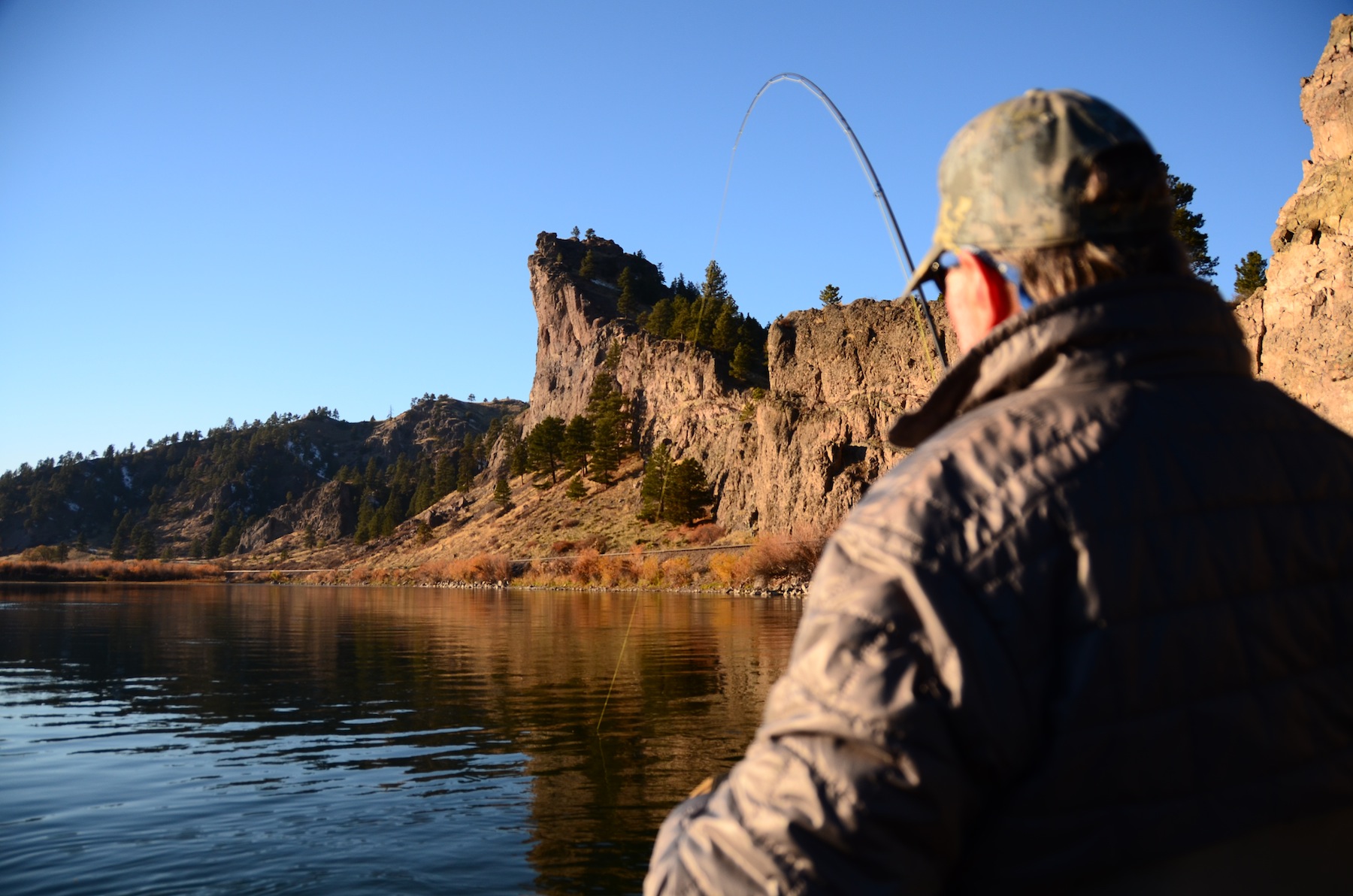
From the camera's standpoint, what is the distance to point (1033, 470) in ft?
3.92

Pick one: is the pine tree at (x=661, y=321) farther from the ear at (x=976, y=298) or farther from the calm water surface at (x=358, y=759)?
the ear at (x=976, y=298)

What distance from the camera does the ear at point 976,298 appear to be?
1508 mm

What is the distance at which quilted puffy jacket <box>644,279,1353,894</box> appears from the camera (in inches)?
44.6

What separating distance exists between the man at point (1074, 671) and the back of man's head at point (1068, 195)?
0.12m

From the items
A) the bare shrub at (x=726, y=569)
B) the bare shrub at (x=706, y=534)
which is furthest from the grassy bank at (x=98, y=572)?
the bare shrub at (x=726, y=569)

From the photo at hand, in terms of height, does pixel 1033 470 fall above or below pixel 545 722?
above

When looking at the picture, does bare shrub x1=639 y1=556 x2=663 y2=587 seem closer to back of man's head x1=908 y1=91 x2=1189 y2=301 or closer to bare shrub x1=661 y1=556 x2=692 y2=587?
bare shrub x1=661 y1=556 x2=692 y2=587

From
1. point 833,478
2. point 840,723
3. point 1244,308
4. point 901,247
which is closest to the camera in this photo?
point 840,723

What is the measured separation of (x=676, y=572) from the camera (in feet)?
193

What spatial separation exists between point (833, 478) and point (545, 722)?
5081 cm

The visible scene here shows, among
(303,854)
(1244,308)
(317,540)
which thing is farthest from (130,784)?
(317,540)

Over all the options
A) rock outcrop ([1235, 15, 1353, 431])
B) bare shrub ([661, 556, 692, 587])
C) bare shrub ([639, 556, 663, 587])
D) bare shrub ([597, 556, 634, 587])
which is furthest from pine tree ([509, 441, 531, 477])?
rock outcrop ([1235, 15, 1353, 431])

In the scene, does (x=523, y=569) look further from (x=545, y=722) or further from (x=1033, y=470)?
(x=1033, y=470)

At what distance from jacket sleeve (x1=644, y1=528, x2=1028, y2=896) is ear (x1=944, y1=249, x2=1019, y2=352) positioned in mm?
490
